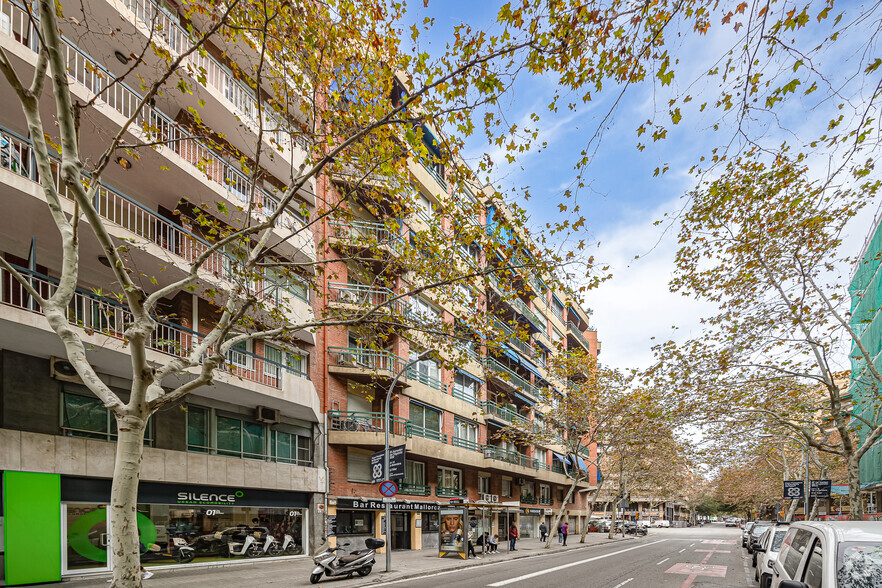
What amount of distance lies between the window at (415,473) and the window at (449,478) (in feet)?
6.63

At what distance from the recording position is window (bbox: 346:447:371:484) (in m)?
23.3

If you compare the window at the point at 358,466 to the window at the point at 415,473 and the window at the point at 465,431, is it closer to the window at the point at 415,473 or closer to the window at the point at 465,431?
the window at the point at 415,473

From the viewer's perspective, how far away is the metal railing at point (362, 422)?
22.8 metres

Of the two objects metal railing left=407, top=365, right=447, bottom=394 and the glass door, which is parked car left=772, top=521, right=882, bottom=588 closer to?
the glass door

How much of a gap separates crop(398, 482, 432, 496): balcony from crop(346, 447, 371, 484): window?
221 centimetres

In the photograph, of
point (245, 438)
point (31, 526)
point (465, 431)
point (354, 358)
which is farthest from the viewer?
point (465, 431)

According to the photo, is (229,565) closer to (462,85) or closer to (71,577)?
(71,577)

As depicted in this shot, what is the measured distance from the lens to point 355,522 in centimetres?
2316

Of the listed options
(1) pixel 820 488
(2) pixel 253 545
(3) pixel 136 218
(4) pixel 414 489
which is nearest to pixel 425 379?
(4) pixel 414 489

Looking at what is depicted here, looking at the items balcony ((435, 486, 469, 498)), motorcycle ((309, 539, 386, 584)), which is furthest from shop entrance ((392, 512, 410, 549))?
motorcycle ((309, 539, 386, 584))

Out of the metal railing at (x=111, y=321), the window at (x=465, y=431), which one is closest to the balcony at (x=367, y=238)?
the metal railing at (x=111, y=321)

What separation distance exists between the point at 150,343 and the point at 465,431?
21168 millimetres

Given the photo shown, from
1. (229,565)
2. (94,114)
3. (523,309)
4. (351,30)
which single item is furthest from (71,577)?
(523,309)

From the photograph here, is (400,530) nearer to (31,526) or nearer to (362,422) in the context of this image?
(362,422)
